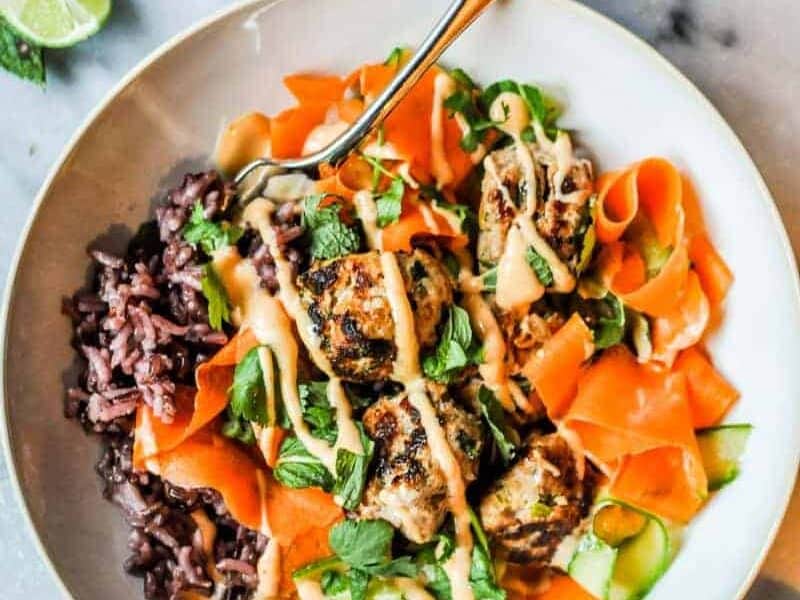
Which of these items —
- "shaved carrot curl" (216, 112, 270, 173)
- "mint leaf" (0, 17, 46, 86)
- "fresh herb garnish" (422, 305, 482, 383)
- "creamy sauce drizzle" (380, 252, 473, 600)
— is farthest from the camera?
"mint leaf" (0, 17, 46, 86)

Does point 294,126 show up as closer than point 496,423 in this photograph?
No

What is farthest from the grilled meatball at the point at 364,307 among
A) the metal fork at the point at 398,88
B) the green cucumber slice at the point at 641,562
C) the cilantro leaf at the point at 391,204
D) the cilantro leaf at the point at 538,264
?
the green cucumber slice at the point at 641,562

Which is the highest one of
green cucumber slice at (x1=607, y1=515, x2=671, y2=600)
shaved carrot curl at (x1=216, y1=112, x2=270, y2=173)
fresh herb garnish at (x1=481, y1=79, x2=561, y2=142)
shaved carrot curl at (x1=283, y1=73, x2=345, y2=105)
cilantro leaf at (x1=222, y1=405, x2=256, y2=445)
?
shaved carrot curl at (x1=283, y1=73, x2=345, y2=105)

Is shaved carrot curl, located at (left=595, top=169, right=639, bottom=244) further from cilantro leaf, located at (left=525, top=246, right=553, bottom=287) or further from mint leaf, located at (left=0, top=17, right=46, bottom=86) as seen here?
mint leaf, located at (left=0, top=17, right=46, bottom=86)

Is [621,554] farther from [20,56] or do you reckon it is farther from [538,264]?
[20,56]

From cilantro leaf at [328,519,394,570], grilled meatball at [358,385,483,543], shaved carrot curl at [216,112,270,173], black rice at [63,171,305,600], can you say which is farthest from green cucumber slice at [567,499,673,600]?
shaved carrot curl at [216,112,270,173]

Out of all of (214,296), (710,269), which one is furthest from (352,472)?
(710,269)

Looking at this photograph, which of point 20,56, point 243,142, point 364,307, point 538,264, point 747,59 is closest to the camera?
point 364,307
